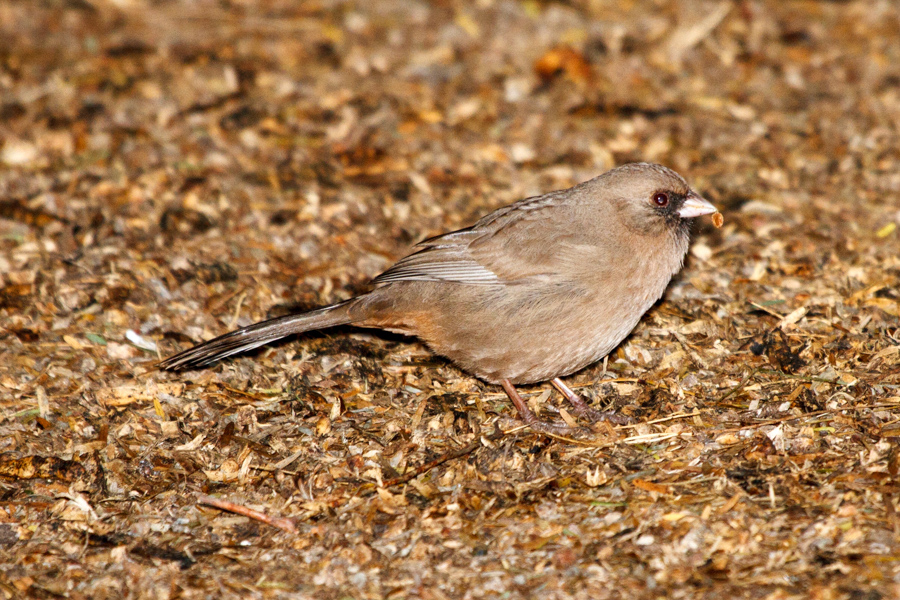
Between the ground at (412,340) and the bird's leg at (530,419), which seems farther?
the bird's leg at (530,419)

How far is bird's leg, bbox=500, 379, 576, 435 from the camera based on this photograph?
16.5ft

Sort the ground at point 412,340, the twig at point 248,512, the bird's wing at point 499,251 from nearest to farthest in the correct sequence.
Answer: the ground at point 412,340
the twig at point 248,512
the bird's wing at point 499,251

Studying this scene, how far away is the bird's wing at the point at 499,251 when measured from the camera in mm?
5059

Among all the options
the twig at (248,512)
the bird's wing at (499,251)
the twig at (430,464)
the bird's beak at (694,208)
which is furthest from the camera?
the bird's beak at (694,208)

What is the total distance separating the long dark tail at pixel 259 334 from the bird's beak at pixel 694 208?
76.3 inches

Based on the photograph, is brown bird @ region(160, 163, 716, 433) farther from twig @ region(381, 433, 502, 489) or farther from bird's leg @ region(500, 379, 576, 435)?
twig @ region(381, 433, 502, 489)

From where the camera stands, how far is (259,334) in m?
5.16

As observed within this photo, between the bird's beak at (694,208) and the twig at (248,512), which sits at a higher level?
the bird's beak at (694,208)

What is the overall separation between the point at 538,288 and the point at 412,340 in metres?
1.13

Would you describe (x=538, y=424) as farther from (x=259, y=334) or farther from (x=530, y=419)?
(x=259, y=334)

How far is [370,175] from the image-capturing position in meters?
7.01

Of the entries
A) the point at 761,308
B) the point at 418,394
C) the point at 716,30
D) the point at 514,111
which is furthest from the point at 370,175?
the point at 716,30

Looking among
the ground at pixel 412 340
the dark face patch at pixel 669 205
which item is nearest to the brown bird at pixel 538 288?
the dark face patch at pixel 669 205

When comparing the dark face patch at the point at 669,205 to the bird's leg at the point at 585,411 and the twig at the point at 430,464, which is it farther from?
the twig at the point at 430,464
